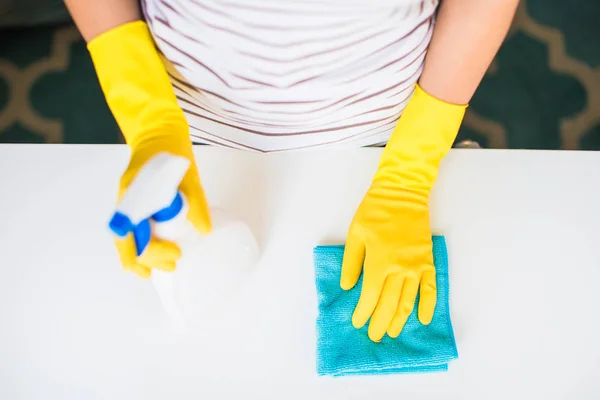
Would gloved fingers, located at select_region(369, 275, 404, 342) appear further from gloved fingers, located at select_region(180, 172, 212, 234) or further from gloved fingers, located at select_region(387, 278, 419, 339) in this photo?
gloved fingers, located at select_region(180, 172, 212, 234)

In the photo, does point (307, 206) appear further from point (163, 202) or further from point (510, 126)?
point (510, 126)

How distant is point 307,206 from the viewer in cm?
58

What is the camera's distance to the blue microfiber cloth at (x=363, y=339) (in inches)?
19.8

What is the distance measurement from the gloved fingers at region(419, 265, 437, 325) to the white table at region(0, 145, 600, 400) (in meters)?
0.03

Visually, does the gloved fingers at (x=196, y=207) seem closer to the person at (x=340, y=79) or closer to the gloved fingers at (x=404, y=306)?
the person at (x=340, y=79)

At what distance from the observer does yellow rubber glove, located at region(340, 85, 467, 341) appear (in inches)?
20.8

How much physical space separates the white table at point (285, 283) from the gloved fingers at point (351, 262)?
0.09 feet

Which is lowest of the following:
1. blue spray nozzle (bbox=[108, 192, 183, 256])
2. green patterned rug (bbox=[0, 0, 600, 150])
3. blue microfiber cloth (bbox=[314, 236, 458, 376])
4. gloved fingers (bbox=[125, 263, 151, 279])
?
green patterned rug (bbox=[0, 0, 600, 150])

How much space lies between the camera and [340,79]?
565mm

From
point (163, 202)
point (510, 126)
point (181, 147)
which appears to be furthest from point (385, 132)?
point (510, 126)

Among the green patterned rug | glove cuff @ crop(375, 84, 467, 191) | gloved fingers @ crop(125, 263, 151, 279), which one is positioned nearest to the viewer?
gloved fingers @ crop(125, 263, 151, 279)

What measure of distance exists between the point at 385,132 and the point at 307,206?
168 millimetres

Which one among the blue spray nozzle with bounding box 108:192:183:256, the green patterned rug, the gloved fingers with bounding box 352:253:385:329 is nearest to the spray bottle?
the blue spray nozzle with bounding box 108:192:183:256

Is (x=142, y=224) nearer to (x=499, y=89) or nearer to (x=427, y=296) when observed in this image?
(x=427, y=296)
